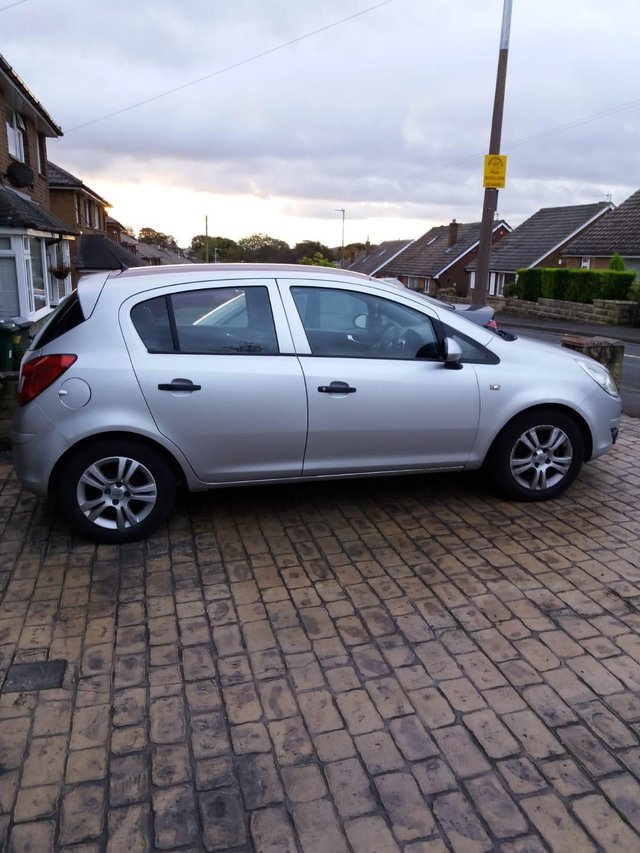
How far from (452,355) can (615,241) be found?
32.2 m

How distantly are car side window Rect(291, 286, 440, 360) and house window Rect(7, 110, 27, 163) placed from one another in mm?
16176

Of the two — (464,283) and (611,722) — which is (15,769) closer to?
(611,722)

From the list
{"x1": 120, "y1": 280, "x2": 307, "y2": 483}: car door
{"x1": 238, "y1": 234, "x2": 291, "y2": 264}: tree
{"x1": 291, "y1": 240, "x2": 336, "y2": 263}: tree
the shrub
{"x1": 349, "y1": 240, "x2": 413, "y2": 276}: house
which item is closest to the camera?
{"x1": 120, "y1": 280, "x2": 307, "y2": 483}: car door

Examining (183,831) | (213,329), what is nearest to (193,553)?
(213,329)

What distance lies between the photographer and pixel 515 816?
2.37 meters

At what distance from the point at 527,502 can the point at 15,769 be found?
12.3 feet

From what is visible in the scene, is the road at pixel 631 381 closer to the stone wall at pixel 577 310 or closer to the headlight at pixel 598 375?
the headlight at pixel 598 375

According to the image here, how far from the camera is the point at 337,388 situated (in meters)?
4.48

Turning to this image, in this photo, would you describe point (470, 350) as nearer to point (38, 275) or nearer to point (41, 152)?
point (38, 275)

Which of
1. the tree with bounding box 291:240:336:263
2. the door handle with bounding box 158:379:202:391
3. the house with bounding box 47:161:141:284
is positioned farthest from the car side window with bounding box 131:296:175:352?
the tree with bounding box 291:240:336:263

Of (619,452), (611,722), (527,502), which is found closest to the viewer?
(611,722)

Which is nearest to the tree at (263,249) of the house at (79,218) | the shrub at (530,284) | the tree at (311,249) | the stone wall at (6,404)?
the tree at (311,249)

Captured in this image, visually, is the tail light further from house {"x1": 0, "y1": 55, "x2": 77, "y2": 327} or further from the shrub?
the shrub

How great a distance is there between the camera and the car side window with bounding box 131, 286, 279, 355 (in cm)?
435
